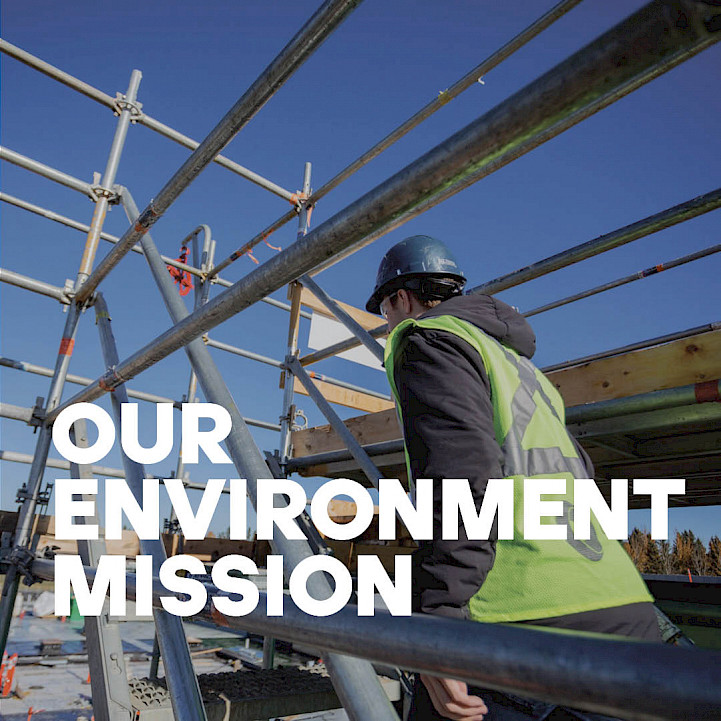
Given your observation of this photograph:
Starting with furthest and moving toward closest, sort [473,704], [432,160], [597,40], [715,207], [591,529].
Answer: [715,207] → [591,529] → [473,704] → [432,160] → [597,40]

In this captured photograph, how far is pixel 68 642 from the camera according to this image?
219 inches

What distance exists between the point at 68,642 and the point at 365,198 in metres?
6.30

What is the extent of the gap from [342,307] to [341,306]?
2 centimetres

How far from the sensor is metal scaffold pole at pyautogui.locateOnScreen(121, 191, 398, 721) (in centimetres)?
110

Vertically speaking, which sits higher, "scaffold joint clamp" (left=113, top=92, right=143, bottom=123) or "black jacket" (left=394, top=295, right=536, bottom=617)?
"scaffold joint clamp" (left=113, top=92, right=143, bottom=123)

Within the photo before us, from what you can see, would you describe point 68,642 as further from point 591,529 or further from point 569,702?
point 569,702

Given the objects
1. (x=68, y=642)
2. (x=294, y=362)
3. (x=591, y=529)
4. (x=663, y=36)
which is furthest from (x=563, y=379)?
(x=68, y=642)

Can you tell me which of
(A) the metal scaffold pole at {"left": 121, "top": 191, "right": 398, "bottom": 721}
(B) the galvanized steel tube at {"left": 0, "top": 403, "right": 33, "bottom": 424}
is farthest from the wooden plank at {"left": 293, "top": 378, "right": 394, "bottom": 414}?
(A) the metal scaffold pole at {"left": 121, "top": 191, "right": 398, "bottom": 721}

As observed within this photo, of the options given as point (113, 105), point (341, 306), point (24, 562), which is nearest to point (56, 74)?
point (113, 105)

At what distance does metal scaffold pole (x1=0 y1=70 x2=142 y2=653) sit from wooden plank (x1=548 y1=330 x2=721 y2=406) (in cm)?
264

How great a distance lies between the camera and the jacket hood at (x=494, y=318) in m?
1.43

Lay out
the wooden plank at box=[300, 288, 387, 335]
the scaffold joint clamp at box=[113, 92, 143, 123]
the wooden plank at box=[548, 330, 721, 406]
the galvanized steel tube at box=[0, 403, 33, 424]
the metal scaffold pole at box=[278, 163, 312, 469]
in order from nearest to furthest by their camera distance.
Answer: the wooden plank at box=[548, 330, 721, 406] → the galvanized steel tube at box=[0, 403, 33, 424] → the scaffold joint clamp at box=[113, 92, 143, 123] → the metal scaffold pole at box=[278, 163, 312, 469] → the wooden plank at box=[300, 288, 387, 335]

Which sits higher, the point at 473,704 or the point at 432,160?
the point at 432,160

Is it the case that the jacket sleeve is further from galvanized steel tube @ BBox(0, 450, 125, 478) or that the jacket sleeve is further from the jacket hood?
galvanized steel tube @ BBox(0, 450, 125, 478)
